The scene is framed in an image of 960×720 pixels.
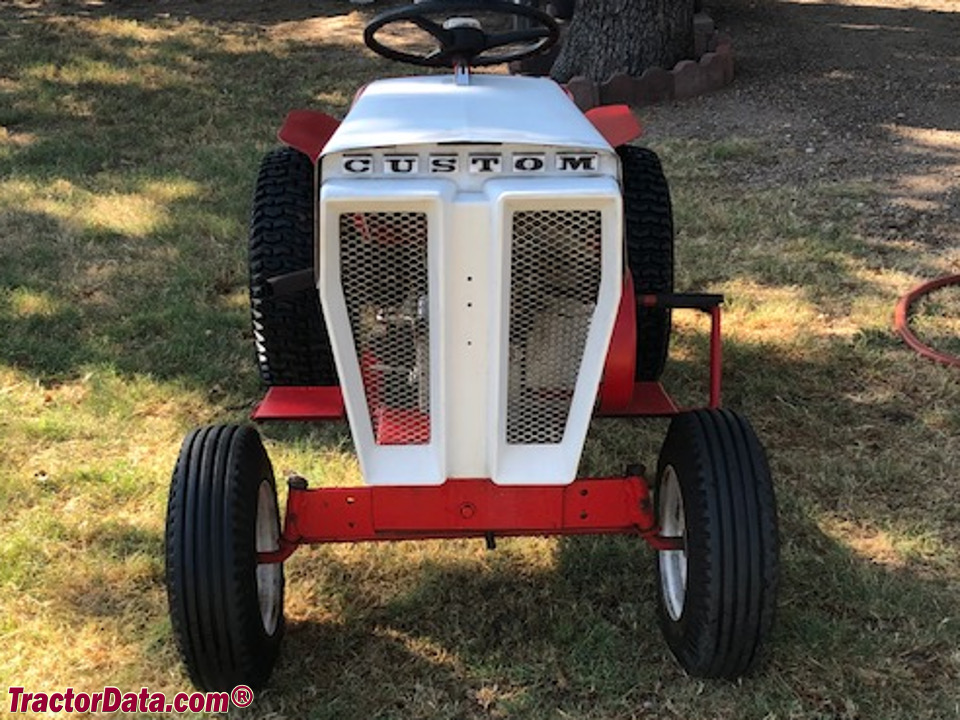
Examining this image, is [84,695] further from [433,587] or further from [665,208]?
[665,208]

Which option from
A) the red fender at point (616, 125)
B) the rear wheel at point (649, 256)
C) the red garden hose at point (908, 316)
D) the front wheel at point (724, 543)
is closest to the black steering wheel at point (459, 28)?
the red fender at point (616, 125)

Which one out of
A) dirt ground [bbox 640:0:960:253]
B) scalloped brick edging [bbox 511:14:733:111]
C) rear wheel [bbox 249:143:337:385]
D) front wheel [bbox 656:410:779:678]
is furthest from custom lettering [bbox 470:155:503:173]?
scalloped brick edging [bbox 511:14:733:111]

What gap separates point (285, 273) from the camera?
11.6ft

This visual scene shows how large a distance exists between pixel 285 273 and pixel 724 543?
1.66 m

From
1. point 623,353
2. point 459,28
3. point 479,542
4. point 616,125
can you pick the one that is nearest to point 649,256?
point 616,125

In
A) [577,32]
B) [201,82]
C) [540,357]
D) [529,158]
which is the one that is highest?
[529,158]

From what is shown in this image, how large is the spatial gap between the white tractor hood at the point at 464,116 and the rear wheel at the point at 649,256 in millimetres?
494

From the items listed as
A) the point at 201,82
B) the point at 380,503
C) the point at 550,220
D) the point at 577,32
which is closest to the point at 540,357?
the point at 550,220

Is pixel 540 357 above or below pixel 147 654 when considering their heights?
above

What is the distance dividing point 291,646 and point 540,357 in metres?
1.00

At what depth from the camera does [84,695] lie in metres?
2.73

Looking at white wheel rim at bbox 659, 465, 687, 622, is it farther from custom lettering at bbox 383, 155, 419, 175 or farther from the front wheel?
custom lettering at bbox 383, 155, 419, 175

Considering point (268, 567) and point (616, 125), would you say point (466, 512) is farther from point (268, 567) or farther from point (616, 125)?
point (616, 125)

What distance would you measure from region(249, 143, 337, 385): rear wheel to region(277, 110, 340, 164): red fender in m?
0.14
